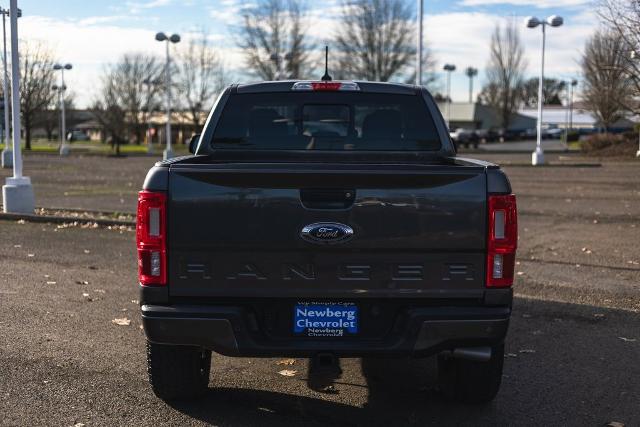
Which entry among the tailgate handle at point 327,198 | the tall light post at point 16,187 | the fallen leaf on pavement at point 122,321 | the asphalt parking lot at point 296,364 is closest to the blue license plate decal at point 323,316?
the tailgate handle at point 327,198

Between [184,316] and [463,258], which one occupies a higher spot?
[463,258]

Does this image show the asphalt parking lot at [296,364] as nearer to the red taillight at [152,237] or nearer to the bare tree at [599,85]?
the red taillight at [152,237]

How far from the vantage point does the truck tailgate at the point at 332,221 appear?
3.91 meters

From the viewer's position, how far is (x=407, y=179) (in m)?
3.90

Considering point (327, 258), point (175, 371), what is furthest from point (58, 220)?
point (327, 258)

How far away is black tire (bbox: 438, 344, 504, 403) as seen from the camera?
458cm

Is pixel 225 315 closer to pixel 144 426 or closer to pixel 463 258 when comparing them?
pixel 144 426

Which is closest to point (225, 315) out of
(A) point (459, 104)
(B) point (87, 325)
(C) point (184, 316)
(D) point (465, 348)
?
(C) point (184, 316)

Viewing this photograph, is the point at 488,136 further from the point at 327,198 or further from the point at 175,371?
the point at 327,198

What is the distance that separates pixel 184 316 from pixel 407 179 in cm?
138

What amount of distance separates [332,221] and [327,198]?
4.9 inches

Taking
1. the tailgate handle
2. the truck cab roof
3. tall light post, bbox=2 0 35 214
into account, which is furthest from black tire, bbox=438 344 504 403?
tall light post, bbox=2 0 35 214

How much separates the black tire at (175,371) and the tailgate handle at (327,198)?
1.22 meters

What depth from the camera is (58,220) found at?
1337 centimetres
